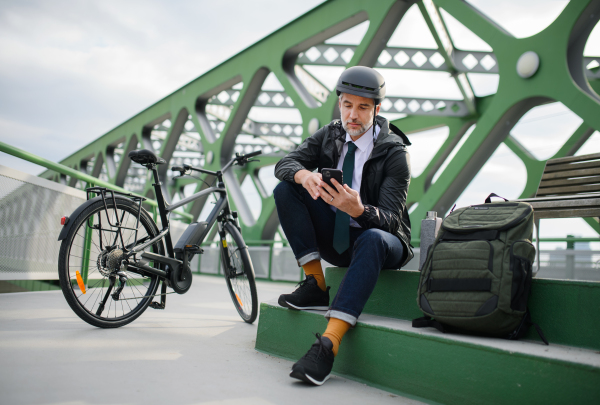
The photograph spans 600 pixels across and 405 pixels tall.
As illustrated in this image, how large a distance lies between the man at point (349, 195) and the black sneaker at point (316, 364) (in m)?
0.38

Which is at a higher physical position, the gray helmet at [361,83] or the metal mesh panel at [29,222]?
the gray helmet at [361,83]

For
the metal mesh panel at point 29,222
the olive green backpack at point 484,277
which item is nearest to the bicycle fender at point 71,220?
the metal mesh panel at point 29,222

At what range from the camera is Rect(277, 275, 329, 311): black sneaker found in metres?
2.01

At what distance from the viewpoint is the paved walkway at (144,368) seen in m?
1.37

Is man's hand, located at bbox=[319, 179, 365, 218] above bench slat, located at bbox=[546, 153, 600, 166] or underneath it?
underneath

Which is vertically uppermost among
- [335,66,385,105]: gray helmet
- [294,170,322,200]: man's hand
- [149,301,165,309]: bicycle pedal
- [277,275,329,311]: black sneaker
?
[335,66,385,105]: gray helmet

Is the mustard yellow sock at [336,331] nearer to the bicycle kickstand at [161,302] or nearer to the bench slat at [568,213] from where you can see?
the bicycle kickstand at [161,302]

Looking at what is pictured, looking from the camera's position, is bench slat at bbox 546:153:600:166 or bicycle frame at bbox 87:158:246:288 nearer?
bicycle frame at bbox 87:158:246:288

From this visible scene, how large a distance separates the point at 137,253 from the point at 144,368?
92cm

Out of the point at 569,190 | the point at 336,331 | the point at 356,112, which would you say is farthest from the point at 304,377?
the point at 569,190

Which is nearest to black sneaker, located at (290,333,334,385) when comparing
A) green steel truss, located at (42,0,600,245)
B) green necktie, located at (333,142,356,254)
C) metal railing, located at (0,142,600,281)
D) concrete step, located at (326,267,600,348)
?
green necktie, located at (333,142,356,254)

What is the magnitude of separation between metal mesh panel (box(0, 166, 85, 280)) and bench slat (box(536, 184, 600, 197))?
4268mm

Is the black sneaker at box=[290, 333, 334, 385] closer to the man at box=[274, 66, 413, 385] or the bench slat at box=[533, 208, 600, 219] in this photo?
the man at box=[274, 66, 413, 385]

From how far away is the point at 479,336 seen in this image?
1556mm
